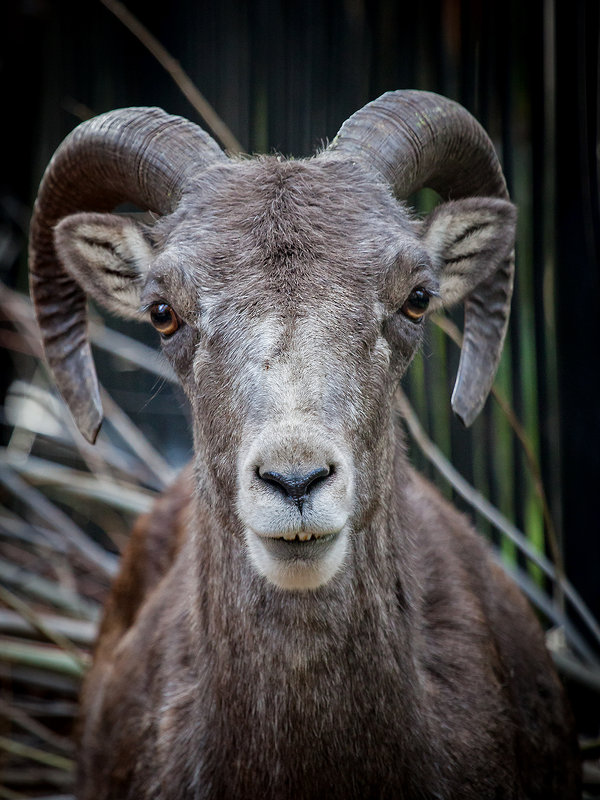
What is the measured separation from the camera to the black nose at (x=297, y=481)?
2166 millimetres

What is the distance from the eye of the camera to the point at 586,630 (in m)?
5.17

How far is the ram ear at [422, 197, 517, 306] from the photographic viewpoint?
328 cm

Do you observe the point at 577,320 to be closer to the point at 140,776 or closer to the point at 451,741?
the point at 451,741

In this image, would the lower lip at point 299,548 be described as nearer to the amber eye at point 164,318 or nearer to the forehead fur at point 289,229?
the forehead fur at point 289,229

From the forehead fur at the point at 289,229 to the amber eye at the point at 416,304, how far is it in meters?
0.20

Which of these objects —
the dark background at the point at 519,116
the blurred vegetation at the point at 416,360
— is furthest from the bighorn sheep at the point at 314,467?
the dark background at the point at 519,116

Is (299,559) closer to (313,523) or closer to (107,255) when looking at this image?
(313,523)

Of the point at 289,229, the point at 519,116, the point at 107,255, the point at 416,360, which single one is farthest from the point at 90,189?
the point at 519,116

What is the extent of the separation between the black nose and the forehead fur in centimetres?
65

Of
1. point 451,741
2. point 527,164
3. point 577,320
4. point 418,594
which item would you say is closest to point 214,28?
point 527,164

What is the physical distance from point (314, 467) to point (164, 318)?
108 centimetres

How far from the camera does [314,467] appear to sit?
2.18 metres

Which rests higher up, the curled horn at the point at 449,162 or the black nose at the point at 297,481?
the curled horn at the point at 449,162

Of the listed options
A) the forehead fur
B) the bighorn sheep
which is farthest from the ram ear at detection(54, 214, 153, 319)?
the forehead fur
